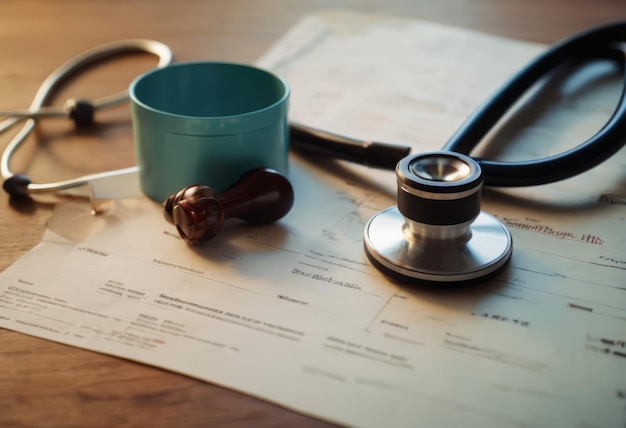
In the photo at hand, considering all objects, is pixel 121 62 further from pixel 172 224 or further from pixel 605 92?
pixel 605 92

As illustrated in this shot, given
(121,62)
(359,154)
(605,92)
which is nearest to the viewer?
(359,154)

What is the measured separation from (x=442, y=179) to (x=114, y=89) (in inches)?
19.9

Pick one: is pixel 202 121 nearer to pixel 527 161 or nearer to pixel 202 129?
pixel 202 129

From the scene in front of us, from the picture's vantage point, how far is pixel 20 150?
2.73 feet

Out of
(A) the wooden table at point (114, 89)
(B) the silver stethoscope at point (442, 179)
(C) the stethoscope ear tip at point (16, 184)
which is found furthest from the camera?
(C) the stethoscope ear tip at point (16, 184)

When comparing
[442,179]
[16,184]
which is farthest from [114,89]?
[442,179]

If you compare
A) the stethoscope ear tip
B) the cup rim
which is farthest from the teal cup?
the stethoscope ear tip

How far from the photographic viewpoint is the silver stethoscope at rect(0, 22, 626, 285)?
0.59 m

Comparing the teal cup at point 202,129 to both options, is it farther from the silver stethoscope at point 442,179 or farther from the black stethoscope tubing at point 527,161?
the black stethoscope tubing at point 527,161

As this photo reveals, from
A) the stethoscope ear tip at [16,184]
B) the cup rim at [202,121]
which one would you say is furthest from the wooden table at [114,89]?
the cup rim at [202,121]

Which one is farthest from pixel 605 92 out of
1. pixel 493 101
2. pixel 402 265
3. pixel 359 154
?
pixel 402 265

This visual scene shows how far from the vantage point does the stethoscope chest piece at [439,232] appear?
59 cm

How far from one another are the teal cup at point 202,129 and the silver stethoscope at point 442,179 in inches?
2.3

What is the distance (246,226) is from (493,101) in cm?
30
